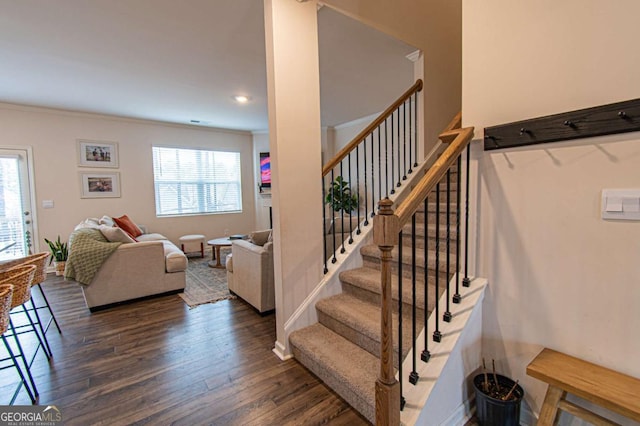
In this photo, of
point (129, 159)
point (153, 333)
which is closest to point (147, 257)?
point (153, 333)

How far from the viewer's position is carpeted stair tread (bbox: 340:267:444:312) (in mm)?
1828

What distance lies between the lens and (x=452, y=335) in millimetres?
1525

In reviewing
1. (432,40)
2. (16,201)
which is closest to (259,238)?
(432,40)

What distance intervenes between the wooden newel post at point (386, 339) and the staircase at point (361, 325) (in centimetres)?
27

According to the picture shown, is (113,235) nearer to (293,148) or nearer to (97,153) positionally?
(293,148)

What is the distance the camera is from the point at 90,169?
5.21m

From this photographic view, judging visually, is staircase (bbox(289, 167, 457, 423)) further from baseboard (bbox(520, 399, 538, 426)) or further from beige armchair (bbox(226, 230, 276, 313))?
beige armchair (bbox(226, 230, 276, 313))

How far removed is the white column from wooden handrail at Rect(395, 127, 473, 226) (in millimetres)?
1015

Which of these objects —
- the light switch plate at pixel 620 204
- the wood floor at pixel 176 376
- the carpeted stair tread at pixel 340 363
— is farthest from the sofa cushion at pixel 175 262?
the light switch plate at pixel 620 204

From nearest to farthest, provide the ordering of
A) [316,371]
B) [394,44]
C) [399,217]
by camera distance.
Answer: [399,217] < [316,371] < [394,44]

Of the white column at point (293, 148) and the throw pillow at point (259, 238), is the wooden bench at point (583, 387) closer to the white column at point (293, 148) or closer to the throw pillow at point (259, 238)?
the white column at point (293, 148)

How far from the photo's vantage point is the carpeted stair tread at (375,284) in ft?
6.00

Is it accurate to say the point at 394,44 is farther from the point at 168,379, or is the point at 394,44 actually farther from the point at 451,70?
the point at 168,379

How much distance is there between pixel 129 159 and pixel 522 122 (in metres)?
6.31
